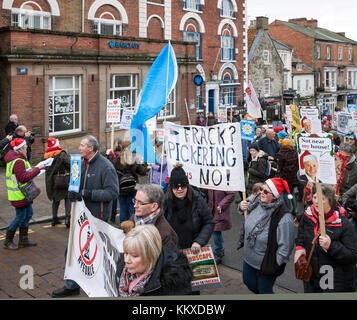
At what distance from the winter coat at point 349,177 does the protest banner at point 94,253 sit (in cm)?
438

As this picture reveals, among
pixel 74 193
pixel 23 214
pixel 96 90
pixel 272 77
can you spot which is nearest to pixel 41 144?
pixel 96 90

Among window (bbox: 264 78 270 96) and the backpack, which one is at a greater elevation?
window (bbox: 264 78 270 96)

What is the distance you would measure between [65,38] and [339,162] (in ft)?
43.1

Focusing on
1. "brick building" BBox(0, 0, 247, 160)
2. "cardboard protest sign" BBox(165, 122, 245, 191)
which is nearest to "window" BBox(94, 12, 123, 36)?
"brick building" BBox(0, 0, 247, 160)

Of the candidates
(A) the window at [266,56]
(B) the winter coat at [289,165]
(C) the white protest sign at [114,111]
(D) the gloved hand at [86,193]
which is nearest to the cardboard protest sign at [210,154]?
(D) the gloved hand at [86,193]

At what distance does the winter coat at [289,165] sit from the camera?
9.30 meters

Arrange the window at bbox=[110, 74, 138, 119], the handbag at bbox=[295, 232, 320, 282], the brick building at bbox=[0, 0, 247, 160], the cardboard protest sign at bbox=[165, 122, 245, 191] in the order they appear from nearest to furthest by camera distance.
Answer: the handbag at bbox=[295, 232, 320, 282] → the cardboard protest sign at bbox=[165, 122, 245, 191] → the brick building at bbox=[0, 0, 247, 160] → the window at bbox=[110, 74, 138, 119]

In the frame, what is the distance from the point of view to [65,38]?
1691cm

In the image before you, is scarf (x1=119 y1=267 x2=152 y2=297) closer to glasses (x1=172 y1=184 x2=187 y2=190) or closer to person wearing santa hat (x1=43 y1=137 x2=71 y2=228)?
glasses (x1=172 y1=184 x2=187 y2=190)

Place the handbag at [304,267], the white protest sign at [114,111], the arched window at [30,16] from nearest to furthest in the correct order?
the handbag at [304,267]
the white protest sign at [114,111]
the arched window at [30,16]

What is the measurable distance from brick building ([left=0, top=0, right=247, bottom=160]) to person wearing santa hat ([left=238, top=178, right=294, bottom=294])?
6.71 meters

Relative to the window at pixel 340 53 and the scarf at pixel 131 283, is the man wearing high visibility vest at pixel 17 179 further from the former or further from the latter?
the window at pixel 340 53

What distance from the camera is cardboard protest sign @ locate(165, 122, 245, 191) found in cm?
539
